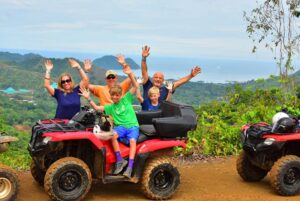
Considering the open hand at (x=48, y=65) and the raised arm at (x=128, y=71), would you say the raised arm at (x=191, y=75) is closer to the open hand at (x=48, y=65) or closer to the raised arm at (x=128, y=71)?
the raised arm at (x=128, y=71)

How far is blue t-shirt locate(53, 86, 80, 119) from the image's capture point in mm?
7395

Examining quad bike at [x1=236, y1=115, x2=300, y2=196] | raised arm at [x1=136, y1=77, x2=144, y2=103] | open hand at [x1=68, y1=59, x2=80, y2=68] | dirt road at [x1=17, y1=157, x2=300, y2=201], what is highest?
open hand at [x1=68, y1=59, x2=80, y2=68]

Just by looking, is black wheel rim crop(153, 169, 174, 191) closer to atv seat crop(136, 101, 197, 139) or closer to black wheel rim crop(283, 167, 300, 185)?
atv seat crop(136, 101, 197, 139)

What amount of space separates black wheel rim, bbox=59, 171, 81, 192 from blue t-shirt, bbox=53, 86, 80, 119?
1.33 meters

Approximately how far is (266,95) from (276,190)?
27.9 feet

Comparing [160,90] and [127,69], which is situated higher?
[127,69]

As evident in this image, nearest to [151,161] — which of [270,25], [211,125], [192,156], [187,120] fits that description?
[187,120]

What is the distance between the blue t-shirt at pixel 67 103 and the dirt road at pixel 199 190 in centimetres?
119

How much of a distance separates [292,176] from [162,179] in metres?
1.99

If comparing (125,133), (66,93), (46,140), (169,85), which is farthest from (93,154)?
(169,85)

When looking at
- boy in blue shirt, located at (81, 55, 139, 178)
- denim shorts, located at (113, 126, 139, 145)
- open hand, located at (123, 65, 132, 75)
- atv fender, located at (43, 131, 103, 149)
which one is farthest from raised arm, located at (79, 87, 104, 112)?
open hand, located at (123, 65, 132, 75)

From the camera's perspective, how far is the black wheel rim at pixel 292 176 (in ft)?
23.5

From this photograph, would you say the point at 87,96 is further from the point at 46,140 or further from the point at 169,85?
the point at 169,85

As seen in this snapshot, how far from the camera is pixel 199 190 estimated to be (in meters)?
7.52
